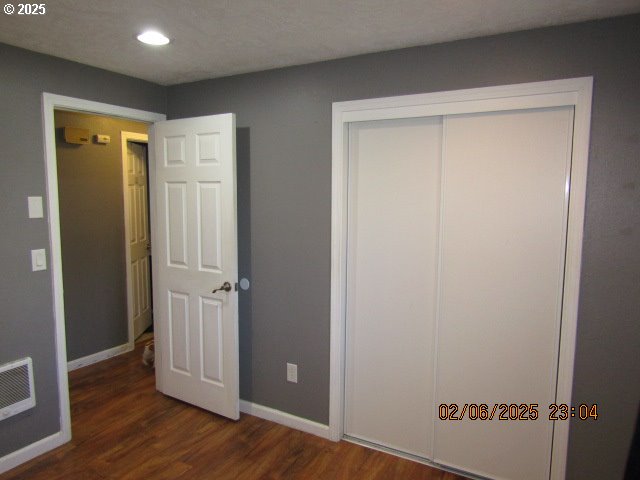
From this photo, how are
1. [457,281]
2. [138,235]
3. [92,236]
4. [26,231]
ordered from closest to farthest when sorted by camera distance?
[457,281]
[26,231]
[92,236]
[138,235]

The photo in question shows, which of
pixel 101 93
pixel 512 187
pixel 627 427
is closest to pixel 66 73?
pixel 101 93

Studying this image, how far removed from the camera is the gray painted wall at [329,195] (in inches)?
72.2

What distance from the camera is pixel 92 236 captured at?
3699 mm

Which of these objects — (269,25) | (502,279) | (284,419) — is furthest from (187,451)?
(269,25)

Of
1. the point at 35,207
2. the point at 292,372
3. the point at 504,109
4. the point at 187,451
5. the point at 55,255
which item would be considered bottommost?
the point at 187,451

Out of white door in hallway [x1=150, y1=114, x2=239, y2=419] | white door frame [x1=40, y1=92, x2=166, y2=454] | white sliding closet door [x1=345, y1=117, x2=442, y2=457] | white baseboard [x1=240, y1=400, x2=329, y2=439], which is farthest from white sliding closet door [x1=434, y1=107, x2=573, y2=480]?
white door frame [x1=40, y1=92, x2=166, y2=454]

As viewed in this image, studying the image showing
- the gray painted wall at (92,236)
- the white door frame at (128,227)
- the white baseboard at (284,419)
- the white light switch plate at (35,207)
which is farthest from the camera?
the white door frame at (128,227)

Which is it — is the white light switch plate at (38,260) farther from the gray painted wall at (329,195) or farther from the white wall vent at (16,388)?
the gray painted wall at (329,195)

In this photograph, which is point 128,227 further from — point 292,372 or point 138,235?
point 292,372

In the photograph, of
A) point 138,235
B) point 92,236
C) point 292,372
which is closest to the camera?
point 292,372

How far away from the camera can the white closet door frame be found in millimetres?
1882

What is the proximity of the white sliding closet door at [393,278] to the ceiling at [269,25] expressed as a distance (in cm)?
48

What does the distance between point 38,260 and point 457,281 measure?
234 cm
